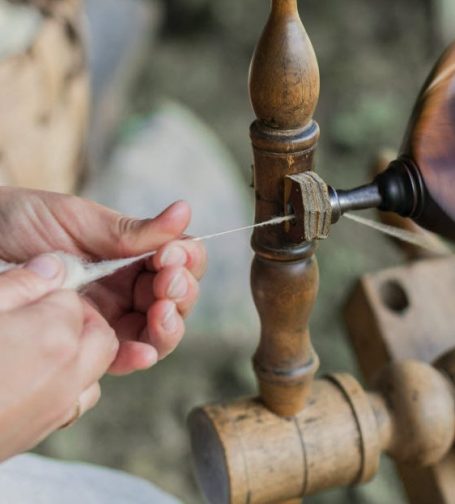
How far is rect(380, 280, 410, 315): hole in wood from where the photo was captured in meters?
1.02

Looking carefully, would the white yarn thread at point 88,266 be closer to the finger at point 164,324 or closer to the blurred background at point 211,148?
the finger at point 164,324

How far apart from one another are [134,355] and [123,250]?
103 mm

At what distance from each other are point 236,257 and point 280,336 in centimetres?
127

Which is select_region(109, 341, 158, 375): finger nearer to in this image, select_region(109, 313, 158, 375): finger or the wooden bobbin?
select_region(109, 313, 158, 375): finger

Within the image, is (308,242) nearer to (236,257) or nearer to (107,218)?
(107,218)

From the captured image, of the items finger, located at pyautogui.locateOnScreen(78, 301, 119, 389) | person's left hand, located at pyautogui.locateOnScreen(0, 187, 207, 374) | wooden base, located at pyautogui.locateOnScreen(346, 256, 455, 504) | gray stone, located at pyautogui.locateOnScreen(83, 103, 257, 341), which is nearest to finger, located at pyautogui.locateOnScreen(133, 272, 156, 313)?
person's left hand, located at pyautogui.locateOnScreen(0, 187, 207, 374)

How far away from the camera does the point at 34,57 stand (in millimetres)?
1596

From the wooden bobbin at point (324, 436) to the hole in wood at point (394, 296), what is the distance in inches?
6.8

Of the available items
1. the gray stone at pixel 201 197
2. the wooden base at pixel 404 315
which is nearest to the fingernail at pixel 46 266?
the wooden base at pixel 404 315

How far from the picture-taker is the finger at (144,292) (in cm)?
77

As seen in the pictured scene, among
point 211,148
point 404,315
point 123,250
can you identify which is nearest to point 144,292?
point 123,250

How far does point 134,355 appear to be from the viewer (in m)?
0.70

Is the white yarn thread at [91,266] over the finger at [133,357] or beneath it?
over

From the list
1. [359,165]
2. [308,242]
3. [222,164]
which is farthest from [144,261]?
[359,165]
